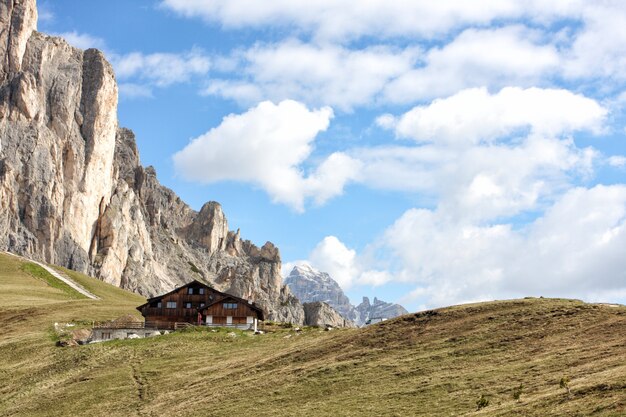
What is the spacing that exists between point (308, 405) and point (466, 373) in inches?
406

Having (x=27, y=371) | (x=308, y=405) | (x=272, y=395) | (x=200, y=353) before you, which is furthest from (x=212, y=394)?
(x=27, y=371)

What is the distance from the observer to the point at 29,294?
121625mm

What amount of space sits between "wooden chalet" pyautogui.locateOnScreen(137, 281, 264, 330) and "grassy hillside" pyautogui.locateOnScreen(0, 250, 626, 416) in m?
17.3

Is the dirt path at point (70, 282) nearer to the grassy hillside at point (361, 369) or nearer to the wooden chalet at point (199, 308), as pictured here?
the wooden chalet at point (199, 308)

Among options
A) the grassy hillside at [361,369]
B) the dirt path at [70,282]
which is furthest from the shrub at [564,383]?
the dirt path at [70,282]

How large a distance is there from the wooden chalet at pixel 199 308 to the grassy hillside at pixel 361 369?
17275mm

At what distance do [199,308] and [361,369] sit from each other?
51854 mm

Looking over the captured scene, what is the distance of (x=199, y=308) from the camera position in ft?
331

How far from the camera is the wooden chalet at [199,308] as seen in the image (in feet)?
315

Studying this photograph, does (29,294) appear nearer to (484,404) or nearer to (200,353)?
(200,353)

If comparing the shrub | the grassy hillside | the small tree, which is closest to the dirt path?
the grassy hillside

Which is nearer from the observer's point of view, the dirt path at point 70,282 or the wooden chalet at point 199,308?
the wooden chalet at point 199,308

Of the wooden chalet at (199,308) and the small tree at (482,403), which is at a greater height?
the wooden chalet at (199,308)

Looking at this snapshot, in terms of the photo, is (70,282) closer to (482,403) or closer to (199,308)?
(199,308)
